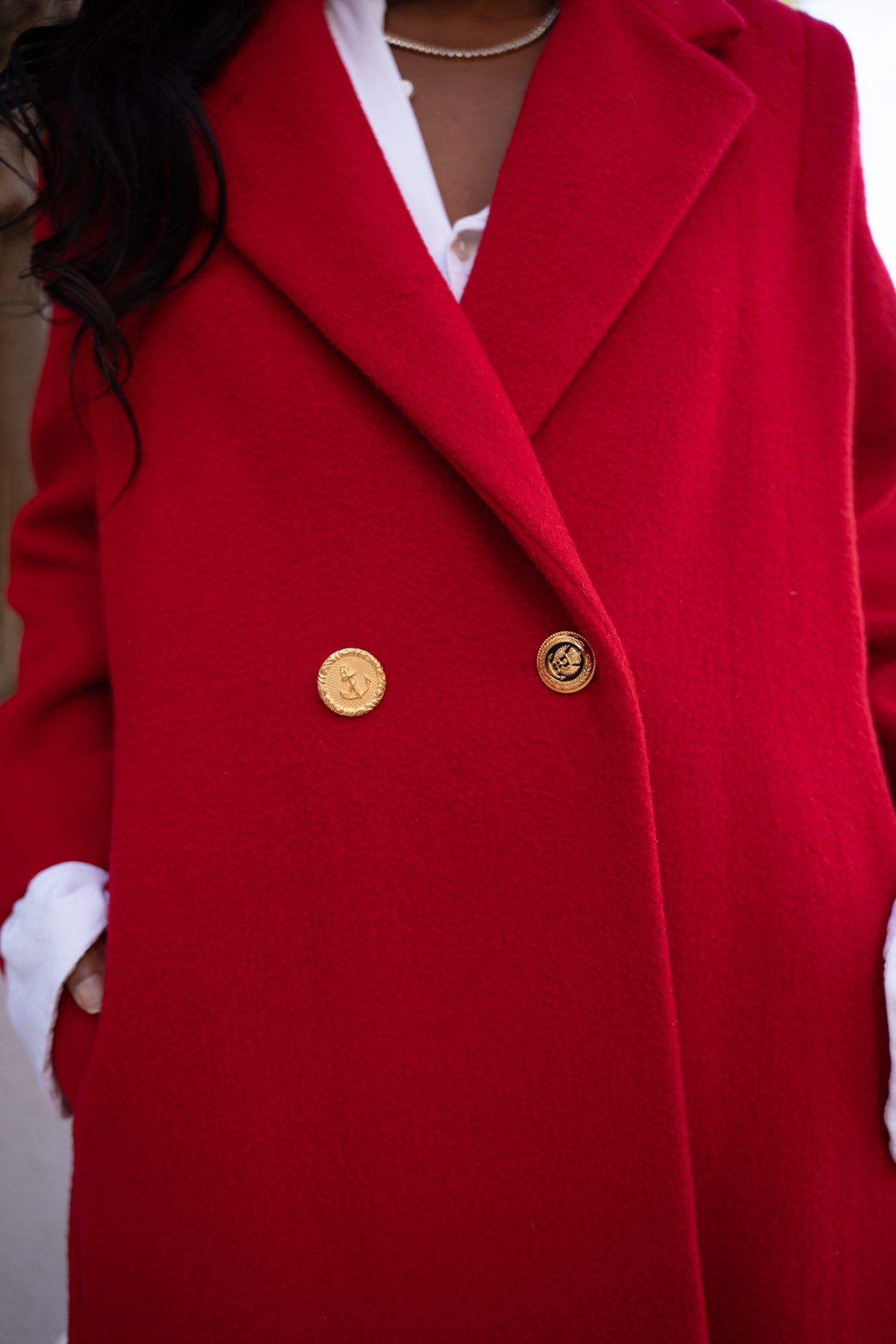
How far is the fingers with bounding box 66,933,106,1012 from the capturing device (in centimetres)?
105

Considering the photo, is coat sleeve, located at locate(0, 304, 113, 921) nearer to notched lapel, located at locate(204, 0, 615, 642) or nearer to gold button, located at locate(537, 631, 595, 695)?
notched lapel, located at locate(204, 0, 615, 642)

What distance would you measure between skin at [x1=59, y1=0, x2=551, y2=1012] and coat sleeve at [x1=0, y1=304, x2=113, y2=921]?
1.52 ft

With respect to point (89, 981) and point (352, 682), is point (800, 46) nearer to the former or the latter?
point (352, 682)

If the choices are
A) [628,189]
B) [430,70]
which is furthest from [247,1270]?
[430,70]

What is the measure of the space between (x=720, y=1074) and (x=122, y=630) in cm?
74

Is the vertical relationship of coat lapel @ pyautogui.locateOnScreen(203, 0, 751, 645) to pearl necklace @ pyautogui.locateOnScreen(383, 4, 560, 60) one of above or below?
below

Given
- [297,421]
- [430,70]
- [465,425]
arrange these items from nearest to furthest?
[465,425] < [297,421] < [430,70]

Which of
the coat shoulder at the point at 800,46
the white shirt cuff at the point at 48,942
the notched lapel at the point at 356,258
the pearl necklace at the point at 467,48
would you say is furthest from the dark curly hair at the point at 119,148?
the coat shoulder at the point at 800,46

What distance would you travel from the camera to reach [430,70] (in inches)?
48.1

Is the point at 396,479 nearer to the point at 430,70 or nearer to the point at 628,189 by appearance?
the point at 628,189

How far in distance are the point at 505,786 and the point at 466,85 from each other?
833 millimetres

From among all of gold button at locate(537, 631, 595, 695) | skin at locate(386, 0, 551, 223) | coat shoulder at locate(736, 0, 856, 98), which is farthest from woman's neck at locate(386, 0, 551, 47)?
gold button at locate(537, 631, 595, 695)

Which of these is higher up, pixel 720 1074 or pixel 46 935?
pixel 46 935

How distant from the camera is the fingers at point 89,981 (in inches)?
41.3
